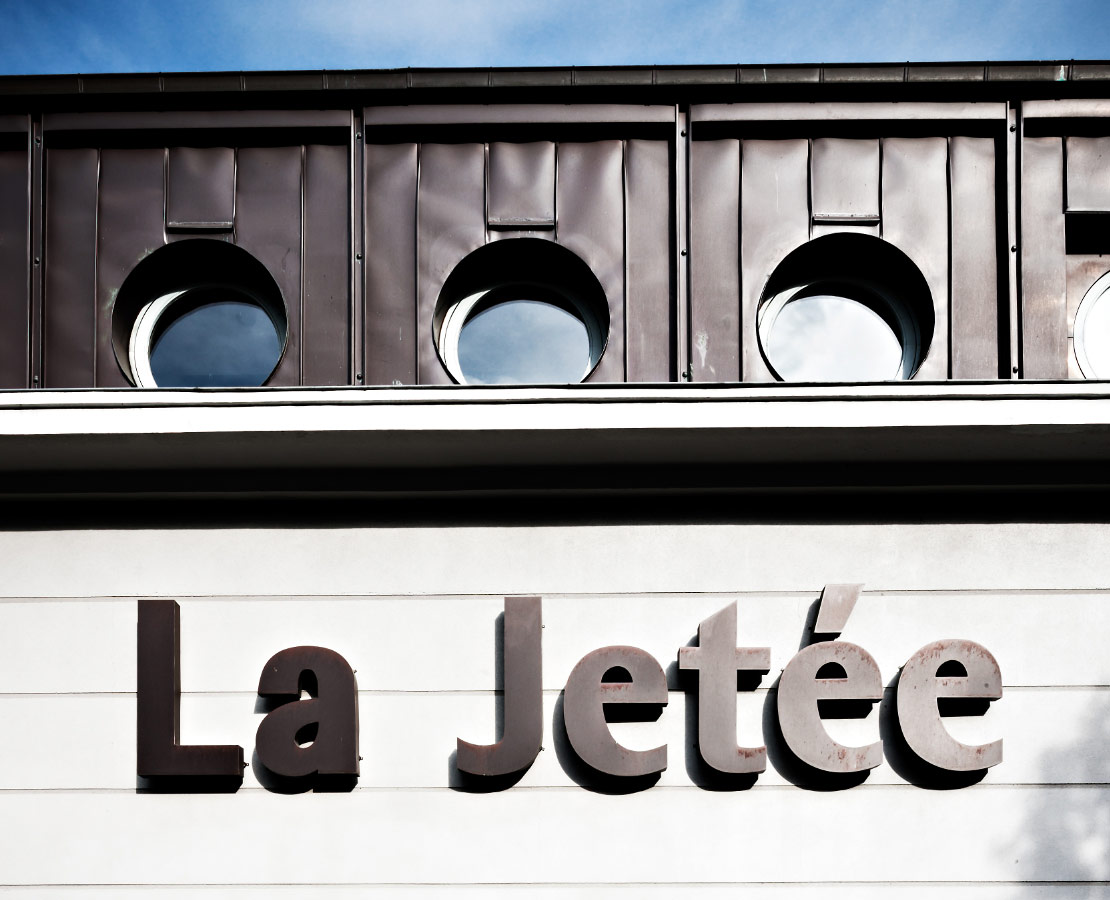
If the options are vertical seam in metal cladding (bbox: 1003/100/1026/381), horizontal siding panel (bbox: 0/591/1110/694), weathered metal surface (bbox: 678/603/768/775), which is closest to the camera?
weathered metal surface (bbox: 678/603/768/775)

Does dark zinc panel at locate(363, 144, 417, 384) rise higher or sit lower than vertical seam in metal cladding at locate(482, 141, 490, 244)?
lower

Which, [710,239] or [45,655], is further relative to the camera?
[710,239]

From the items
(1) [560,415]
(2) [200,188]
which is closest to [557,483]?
(1) [560,415]

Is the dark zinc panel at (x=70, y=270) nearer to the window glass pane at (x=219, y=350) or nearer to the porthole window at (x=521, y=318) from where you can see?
the window glass pane at (x=219, y=350)

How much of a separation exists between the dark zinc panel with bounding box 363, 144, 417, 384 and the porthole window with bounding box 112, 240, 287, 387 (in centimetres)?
43

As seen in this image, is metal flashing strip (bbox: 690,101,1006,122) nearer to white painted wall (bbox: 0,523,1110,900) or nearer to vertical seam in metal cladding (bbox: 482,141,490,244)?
vertical seam in metal cladding (bbox: 482,141,490,244)

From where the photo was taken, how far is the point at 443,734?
264 cm

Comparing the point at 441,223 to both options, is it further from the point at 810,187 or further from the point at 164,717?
the point at 164,717

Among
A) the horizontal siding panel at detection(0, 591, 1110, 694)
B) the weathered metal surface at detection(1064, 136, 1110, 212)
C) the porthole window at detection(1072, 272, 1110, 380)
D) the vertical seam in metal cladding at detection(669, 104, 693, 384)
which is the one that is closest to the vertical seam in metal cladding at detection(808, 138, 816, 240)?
the vertical seam in metal cladding at detection(669, 104, 693, 384)

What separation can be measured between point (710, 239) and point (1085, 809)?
8.50ft

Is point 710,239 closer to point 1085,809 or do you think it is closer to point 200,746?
point 1085,809

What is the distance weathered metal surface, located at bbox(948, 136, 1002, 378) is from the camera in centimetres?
287

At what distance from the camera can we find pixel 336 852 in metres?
2.58

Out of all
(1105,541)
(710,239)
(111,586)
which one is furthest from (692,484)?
(111,586)
